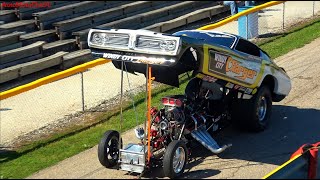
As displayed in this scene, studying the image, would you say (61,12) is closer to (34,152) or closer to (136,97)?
(136,97)

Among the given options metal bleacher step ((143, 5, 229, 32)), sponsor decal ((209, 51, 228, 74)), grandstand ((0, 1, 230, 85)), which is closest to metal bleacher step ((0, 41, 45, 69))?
grandstand ((0, 1, 230, 85))

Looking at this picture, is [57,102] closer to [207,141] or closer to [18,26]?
[207,141]

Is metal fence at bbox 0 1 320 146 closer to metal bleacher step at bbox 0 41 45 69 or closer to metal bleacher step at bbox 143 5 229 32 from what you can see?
metal bleacher step at bbox 0 41 45 69

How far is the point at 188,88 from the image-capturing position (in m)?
10.8

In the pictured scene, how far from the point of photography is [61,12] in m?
22.0

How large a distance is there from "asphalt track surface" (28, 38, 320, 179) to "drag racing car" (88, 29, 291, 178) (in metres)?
0.26

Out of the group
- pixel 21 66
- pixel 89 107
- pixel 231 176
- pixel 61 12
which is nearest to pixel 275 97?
pixel 231 176

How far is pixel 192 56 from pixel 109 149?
2.07 m

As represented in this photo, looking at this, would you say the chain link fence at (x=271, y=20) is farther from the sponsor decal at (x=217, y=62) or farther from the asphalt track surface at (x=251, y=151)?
the sponsor decal at (x=217, y=62)

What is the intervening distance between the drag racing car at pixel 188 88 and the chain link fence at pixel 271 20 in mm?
7933

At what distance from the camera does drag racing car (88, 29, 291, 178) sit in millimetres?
8852

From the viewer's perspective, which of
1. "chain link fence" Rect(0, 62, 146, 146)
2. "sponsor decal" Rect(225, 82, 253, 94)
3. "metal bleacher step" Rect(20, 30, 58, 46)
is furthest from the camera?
"metal bleacher step" Rect(20, 30, 58, 46)

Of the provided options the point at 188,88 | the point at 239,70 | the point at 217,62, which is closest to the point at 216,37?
the point at 239,70

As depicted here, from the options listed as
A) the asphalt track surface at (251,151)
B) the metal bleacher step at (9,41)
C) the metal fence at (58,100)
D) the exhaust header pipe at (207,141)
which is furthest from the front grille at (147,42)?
the metal bleacher step at (9,41)
